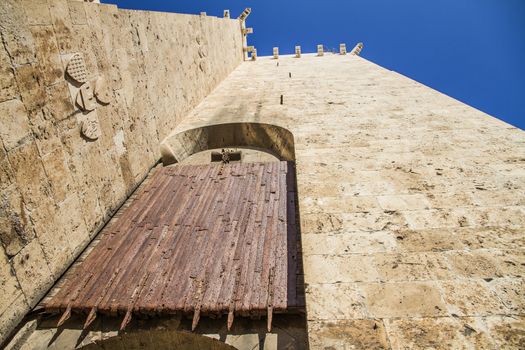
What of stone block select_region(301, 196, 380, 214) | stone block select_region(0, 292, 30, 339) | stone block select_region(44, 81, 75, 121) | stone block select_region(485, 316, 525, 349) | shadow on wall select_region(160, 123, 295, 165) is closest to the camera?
stone block select_region(485, 316, 525, 349)

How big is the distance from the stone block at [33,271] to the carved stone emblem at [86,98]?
2105 millimetres

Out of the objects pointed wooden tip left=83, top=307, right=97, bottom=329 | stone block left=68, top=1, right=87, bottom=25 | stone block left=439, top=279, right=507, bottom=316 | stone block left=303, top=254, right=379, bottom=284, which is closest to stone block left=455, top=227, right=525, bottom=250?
stone block left=439, top=279, right=507, bottom=316

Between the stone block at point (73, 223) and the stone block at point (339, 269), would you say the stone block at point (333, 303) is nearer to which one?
the stone block at point (339, 269)

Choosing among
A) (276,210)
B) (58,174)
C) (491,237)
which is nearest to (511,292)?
(491,237)

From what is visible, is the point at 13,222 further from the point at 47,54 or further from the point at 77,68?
the point at 77,68

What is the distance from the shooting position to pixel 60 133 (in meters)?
4.27

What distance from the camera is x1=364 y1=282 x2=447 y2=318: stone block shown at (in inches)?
114

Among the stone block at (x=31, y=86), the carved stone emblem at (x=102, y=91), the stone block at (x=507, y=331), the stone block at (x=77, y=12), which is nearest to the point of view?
the stone block at (x=507, y=331)

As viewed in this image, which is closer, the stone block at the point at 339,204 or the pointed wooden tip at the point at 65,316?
the pointed wooden tip at the point at 65,316

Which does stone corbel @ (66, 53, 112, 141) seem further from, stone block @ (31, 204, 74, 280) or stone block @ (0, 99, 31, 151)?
stone block @ (31, 204, 74, 280)

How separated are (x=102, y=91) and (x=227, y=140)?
Answer: 3.81 meters

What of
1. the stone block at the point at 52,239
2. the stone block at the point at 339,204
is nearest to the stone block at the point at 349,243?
the stone block at the point at 339,204

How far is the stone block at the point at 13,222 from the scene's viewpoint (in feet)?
11.0

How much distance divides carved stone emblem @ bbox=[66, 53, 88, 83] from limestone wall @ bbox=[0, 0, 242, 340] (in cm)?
8
